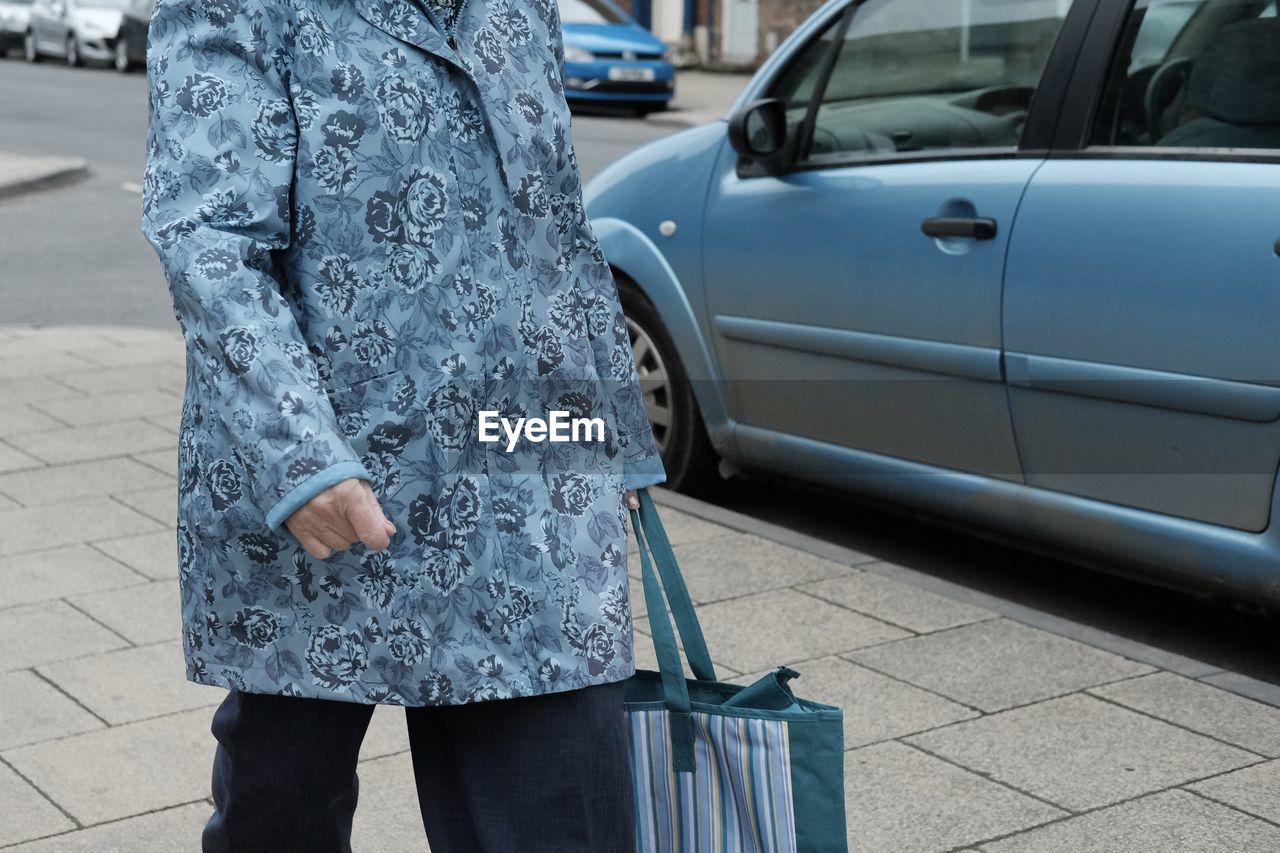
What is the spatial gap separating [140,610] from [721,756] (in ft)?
8.41

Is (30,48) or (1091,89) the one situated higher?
(1091,89)

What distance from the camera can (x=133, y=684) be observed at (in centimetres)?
382

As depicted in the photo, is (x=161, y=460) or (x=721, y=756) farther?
(x=161, y=460)

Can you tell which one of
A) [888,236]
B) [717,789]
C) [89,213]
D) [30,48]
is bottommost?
[30,48]

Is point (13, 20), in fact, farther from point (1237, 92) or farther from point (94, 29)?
point (1237, 92)

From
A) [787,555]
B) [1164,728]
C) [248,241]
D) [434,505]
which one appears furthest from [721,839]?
[787,555]

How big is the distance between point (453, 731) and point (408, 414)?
40cm

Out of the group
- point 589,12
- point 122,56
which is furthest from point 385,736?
point 122,56

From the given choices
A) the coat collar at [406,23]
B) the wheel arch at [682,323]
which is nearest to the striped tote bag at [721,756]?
the coat collar at [406,23]

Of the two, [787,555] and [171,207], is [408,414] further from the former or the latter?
[787,555]

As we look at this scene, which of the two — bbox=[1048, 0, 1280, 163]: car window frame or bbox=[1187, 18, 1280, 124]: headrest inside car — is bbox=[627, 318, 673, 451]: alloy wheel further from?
bbox=[1187, 18, 1280, 124]: headrest inside car

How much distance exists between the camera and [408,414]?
1936mm

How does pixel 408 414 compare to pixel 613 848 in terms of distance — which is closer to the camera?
pixel 408 414

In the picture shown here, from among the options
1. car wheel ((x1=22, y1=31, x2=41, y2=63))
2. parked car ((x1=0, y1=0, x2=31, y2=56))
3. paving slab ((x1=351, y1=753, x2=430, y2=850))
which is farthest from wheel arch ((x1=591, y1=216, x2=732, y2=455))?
parked car ((x1=0, y1=0, x2=31, y2=56))
